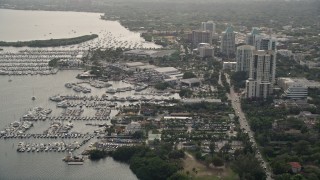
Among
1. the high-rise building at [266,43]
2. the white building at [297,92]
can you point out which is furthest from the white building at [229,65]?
the white building at [297,92]

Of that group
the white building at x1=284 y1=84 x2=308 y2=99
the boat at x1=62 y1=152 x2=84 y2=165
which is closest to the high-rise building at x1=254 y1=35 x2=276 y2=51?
the white building at x1=284 y1=84 x2=308 y2=99

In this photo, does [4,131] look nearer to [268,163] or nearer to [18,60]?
[268,163]

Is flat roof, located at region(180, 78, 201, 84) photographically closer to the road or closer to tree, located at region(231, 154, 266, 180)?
the road

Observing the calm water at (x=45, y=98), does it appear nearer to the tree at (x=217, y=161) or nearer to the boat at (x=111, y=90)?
the boat at (x=111, y=90)

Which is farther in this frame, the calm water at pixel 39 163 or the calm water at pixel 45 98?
the calm water at pixel 45 98

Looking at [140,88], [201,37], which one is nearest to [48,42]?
[201,37]

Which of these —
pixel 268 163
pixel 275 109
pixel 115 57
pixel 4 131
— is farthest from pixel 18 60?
pixel 268 163
